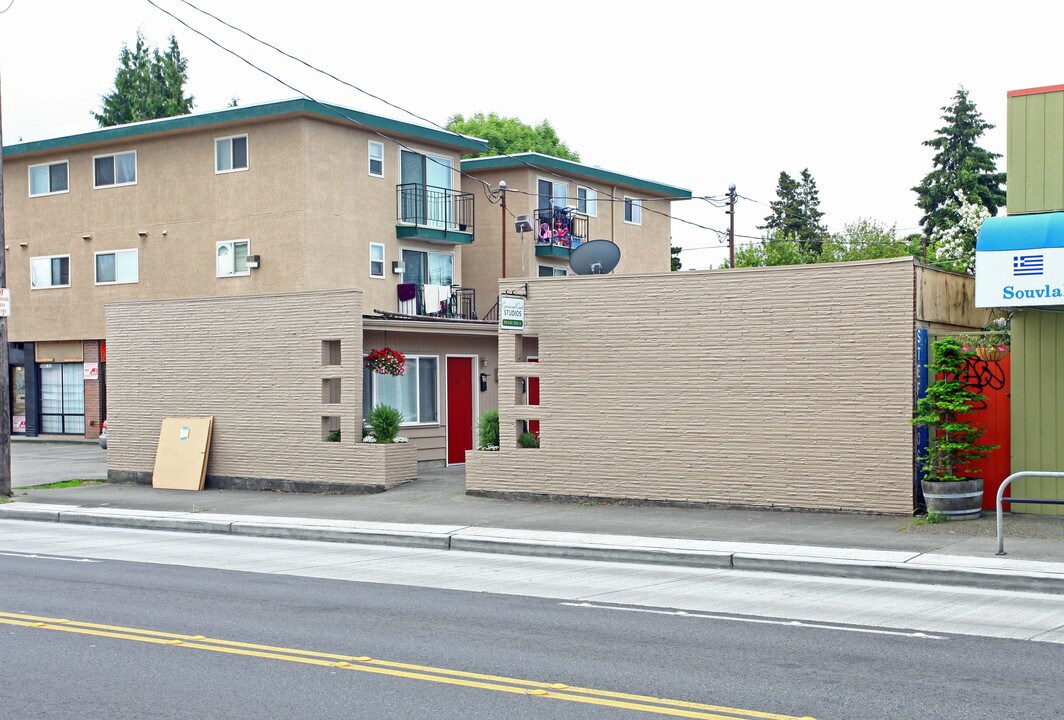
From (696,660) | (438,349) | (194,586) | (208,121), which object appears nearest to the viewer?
(696,660)

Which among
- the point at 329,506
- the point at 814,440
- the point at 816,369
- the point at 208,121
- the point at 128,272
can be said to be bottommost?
the point at 329,506

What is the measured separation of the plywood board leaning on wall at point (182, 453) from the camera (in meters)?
22.8

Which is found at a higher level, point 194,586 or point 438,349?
point 438,349

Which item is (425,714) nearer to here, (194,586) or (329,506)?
(194,586)

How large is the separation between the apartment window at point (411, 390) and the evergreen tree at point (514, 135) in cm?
4668

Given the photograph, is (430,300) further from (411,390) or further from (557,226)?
(411,390)

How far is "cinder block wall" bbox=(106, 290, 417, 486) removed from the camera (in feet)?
69.7

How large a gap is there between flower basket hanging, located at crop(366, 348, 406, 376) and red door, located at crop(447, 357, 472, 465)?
3.00 meters

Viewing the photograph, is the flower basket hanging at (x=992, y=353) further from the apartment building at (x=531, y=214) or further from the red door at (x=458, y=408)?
the apartment building at (x=531, y=214)

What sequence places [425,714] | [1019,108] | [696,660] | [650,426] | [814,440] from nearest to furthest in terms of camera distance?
[425,714] → [696,660] → [1019,108] → [814,440] → [650,426]

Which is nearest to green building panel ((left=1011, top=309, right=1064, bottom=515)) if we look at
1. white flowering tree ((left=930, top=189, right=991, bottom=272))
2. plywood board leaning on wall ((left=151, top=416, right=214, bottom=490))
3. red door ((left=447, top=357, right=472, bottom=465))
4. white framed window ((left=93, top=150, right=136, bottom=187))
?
red door ((left=447, top=357, right=472, bottom=465))

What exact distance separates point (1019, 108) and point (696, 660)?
1079 cm

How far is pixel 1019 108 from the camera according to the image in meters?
15.8

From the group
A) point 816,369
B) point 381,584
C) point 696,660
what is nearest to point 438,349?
point 816,369
